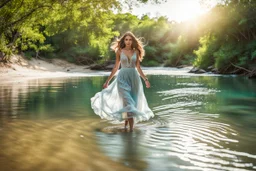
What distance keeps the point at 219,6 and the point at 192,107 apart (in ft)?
74.4

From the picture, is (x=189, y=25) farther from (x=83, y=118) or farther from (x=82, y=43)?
(x=83, y=118)

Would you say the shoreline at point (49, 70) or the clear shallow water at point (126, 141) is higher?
the shoreline at point (49, 70)

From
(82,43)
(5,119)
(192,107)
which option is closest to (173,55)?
(82,43)

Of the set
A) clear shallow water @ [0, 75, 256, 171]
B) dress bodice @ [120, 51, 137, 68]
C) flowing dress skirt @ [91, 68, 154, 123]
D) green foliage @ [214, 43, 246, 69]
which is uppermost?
green foliage @ [214, 43, 246, 69]

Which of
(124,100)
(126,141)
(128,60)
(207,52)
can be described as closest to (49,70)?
(207,52)

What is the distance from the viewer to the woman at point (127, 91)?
6926 millimetres

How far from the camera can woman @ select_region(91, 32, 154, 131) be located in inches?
273

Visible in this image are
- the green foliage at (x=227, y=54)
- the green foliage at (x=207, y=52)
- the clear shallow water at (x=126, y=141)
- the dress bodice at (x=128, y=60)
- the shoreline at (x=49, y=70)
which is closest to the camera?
the clear shallow water at (x=126, y=141)

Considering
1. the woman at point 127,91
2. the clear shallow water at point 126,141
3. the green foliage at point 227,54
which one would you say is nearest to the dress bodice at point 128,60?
the woman at point 127,91

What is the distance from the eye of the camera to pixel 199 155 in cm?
493

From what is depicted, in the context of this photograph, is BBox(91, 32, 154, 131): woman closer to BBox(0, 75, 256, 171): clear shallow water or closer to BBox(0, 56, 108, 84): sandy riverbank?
BBox(0, 75, 256, 171): clear shallow water

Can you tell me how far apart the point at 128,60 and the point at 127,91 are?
2.17 ft

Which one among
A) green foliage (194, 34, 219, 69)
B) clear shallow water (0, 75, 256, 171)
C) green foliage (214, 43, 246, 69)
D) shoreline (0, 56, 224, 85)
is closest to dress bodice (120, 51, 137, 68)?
clear shallow water (0, 75, 256, 171)

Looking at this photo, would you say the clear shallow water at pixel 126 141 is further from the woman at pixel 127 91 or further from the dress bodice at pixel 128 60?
the dress bodice at pixel 128 60
